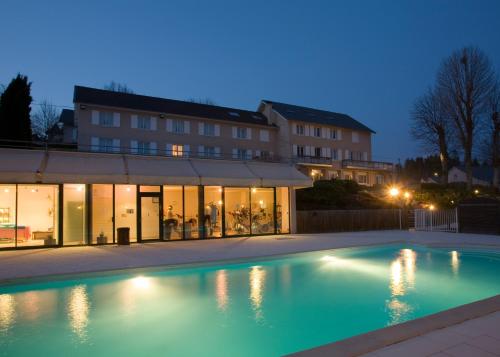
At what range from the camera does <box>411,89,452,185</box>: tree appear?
37.0 meters

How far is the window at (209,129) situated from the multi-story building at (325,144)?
7682 mm

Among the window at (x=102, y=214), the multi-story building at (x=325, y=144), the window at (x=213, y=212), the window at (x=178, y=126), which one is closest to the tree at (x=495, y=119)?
the multi-story building at (x=325, y=144)

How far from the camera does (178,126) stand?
34.3 meters

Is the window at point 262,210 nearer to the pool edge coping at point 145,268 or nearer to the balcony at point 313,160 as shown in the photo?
the pool edge coping at point 145,268

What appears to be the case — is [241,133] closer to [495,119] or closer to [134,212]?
[495,119]

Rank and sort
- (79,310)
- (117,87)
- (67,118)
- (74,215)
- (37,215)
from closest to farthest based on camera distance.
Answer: (79,310) < (37,215) < (74,215) < (67,118) < (117,87)

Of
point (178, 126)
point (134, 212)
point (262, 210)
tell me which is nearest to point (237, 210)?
point (262, 210)

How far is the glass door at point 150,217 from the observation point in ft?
52.9

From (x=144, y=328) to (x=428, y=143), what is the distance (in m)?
39.0

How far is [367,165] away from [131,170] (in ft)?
112

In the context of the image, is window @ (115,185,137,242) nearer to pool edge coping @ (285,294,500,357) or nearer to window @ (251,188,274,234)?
window @ (251,188,274,234)

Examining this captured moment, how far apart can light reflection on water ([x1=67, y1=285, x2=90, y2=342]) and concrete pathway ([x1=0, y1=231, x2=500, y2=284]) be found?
96 cm

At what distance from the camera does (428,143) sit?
39.2 metres

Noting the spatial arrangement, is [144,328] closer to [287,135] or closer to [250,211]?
[250,211]
